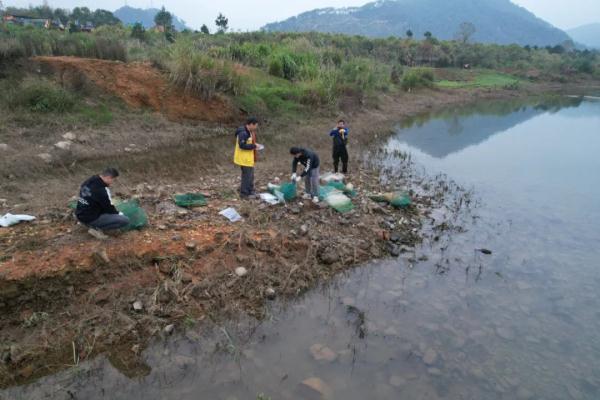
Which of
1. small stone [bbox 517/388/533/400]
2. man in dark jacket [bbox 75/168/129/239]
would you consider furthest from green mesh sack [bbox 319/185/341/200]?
small stone [bbox 517/388/533/400]

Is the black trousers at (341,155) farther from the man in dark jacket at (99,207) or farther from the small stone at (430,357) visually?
the small stone at (430,357)

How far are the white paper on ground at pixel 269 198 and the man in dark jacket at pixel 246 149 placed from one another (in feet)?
0.90

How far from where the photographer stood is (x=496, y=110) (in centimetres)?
2567

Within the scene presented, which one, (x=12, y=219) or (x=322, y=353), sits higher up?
(x=12, y=219)

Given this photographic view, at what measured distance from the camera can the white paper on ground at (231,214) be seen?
651 centimetres

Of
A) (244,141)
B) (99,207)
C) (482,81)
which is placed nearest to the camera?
(99,207)

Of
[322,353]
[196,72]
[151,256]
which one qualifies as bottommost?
[322,353]

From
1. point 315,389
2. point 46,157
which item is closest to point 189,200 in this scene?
point 315,389

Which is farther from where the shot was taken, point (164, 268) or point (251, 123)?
point (251, 123)

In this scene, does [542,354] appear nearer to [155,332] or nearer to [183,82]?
[155,332]

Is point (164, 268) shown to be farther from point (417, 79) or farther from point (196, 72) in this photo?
point (417, 79)

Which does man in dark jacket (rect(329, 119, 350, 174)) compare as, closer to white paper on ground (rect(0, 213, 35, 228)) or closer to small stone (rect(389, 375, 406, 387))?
small stone (rect(389, 375, 406, 387))

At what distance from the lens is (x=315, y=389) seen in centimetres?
407

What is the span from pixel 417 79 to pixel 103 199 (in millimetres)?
27010
